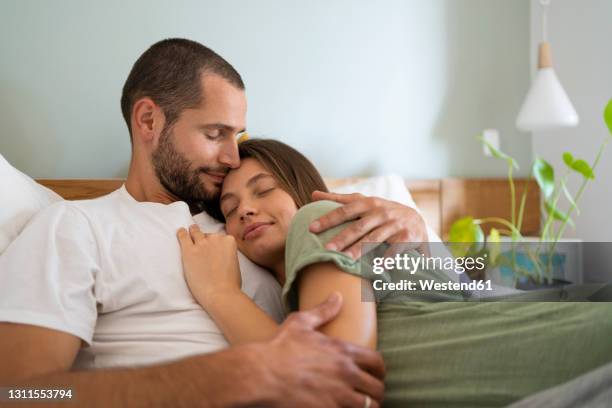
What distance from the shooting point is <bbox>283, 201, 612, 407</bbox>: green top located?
2.55ft

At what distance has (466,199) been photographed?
238 cm

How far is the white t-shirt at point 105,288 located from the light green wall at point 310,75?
0.83 meters

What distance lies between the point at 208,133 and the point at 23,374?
71 centimetres

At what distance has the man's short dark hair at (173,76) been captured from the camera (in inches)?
51.4

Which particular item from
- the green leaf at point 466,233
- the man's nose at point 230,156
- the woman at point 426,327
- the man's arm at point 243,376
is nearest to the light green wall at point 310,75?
the green leaf at point 466,233

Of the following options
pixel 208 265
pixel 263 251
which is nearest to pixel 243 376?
pixel 208 265

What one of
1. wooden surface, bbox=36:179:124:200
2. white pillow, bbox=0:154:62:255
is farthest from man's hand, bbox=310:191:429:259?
wooden surface, bbox=36:179:124:200

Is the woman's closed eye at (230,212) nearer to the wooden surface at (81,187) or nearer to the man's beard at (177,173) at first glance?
the man's beard at (177,173)

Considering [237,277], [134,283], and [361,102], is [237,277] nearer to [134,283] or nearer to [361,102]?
[134,283]

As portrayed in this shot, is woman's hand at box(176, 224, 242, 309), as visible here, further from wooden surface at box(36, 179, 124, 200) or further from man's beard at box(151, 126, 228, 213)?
wooden surface at box(36, 179, 124, 200)

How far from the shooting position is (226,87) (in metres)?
1.33

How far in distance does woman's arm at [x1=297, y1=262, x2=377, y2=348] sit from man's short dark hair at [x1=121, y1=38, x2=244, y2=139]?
65cm

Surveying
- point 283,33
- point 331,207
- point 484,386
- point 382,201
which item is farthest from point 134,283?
point 283,33

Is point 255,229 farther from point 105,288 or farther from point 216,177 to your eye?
point 105,288
